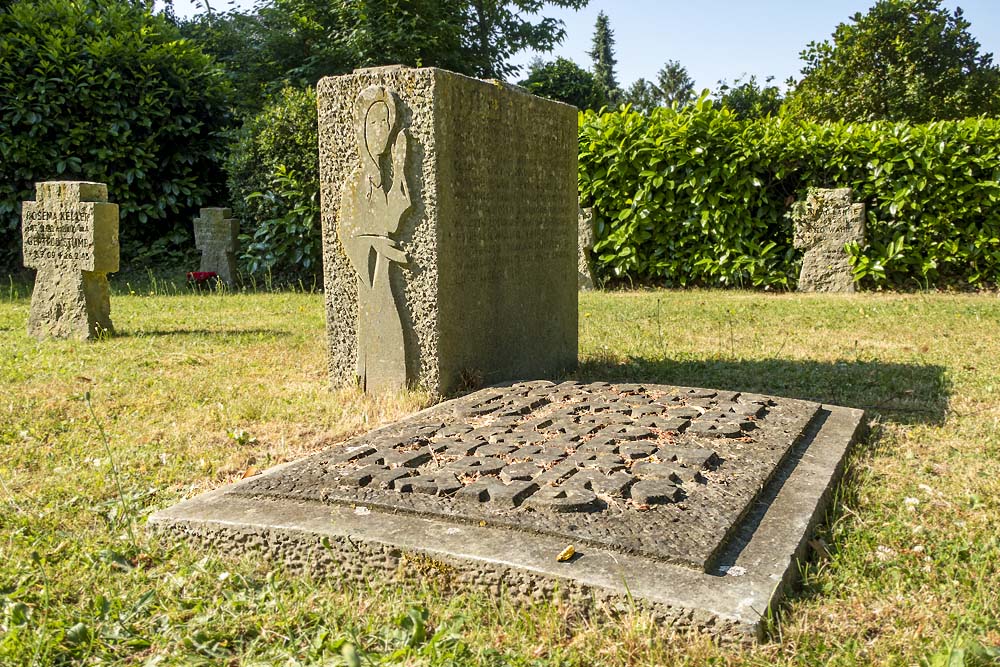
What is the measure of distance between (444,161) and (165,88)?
346 inches

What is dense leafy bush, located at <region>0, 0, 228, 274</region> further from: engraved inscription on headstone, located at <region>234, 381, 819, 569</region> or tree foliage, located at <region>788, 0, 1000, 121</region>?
tree foliage, located at <region>788, 0, 1000, 121</region>

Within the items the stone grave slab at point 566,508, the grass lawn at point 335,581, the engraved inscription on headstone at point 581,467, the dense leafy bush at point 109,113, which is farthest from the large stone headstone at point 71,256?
the dense leafy bush at point 109,113

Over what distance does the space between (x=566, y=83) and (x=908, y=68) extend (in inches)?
307

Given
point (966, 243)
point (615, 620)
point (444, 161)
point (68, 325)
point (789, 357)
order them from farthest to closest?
point (966, 243), point (68, 325), point (789, 357), point (444, 161), point (615, 620)

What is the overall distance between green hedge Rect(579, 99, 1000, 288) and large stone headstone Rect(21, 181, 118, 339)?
19.7ft

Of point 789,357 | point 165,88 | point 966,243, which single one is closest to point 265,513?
point 789,357

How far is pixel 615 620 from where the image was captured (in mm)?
2299

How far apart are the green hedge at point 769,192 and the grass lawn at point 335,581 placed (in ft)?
10.9

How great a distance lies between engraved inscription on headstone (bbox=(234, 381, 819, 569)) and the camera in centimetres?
269

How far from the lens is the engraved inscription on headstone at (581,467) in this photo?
2686mm

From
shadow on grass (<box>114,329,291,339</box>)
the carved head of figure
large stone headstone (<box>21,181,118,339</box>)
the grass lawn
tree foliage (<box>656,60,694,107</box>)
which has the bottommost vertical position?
the grass lawn

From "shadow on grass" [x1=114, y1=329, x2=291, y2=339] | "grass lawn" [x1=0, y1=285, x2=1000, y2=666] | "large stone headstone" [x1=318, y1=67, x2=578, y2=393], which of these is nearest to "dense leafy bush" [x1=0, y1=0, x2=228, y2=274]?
"shadow on grass" [x1=114, y1=329, x2=291, y2=339]

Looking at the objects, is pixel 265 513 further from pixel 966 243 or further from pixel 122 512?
pixel 966 243

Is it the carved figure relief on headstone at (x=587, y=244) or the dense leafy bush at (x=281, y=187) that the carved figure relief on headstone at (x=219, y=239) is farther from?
the carved figure relief on headstone at (x=587, y=244)
